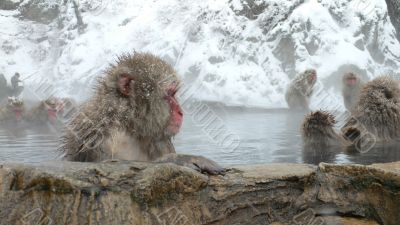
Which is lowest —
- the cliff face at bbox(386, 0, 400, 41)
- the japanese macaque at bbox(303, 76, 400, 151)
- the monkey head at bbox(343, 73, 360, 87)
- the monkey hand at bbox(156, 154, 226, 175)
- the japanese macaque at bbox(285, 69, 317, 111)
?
the monkey hand at bbox(156, 154, 226, 175)

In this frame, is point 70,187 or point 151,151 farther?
point 151,151

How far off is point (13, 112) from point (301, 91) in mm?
4992

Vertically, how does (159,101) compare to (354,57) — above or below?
below

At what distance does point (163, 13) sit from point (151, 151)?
42.1ft

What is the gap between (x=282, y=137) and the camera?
5023 millimetres

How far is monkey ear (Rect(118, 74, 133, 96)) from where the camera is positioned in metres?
2.47

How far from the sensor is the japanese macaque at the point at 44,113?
7302mm

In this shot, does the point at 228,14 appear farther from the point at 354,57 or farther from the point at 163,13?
the point at 354,57

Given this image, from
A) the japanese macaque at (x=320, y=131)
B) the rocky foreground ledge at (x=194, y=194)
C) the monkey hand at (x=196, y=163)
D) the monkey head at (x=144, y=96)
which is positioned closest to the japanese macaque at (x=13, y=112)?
the japanese macaque at (x=320, y=131)

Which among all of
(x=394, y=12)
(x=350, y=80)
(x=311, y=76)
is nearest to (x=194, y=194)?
(x=350, y=80)

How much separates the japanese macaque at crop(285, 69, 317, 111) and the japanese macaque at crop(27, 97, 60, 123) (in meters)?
4.35

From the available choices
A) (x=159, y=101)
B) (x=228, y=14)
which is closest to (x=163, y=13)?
(x=228, y=14)

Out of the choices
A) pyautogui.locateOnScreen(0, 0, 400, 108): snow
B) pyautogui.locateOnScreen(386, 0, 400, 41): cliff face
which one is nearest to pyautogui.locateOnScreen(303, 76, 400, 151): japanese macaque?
pyautogui.locateOnScreen(0, 0, 400, 108): snow

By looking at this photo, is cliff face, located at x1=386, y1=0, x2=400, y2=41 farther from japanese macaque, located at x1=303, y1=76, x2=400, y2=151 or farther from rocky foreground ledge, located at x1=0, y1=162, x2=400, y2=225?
rocky foreground ledge, located at x1=0, y1=162, x2=400, y2=225
